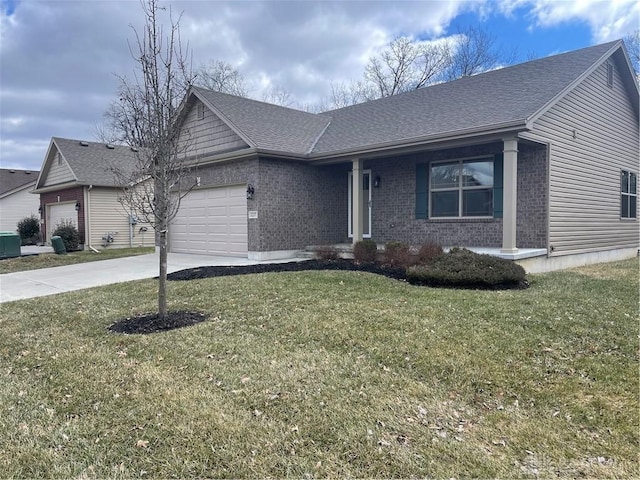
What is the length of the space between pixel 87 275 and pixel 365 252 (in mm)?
6873

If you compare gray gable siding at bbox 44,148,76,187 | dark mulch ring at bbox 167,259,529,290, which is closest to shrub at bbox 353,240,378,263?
dark mulch ring at bbox 167,259,529,290

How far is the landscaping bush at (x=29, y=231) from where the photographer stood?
83.7 feet

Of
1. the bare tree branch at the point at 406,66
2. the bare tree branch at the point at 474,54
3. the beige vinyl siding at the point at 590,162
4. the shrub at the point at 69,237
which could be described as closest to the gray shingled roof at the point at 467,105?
the beige vinyl siding at the point at 590,162

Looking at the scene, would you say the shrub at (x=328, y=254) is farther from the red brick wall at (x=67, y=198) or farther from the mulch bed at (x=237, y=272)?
the red brick wall at (x=67, y=198)

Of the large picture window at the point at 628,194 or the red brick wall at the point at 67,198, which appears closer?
the large picture window at the point at 628,194

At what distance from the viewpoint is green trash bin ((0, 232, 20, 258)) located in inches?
664

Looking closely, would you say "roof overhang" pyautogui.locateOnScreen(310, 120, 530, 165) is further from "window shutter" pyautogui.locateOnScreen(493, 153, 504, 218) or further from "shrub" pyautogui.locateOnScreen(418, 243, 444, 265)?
"shrub" pyautogui.locateOnScreen(418, 243, 444, 265)

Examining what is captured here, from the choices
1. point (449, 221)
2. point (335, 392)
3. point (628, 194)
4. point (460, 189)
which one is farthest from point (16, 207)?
point (628, 194)

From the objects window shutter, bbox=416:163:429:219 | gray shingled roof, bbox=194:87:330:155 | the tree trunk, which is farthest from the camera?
gray shingled roof, bbox=194:87:330:155

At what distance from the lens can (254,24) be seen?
13.7 m

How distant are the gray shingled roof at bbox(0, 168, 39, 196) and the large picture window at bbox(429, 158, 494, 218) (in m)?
28.3

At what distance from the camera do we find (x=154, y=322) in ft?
19.7

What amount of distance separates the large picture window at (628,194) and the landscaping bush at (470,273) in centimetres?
857

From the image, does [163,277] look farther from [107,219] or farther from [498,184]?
[107,219]
